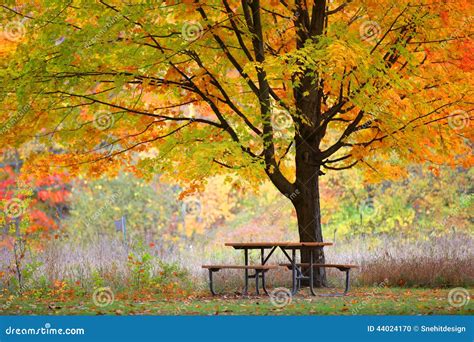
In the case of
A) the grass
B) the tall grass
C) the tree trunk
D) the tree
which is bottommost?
the grass

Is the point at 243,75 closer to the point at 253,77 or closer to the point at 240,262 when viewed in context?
the point at 253,77

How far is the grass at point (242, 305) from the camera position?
981cm

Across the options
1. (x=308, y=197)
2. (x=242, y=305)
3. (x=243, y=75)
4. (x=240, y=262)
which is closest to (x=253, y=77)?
(x=243, y=75)

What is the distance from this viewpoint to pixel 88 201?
26609 millimetres

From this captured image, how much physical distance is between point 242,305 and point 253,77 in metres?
5.08

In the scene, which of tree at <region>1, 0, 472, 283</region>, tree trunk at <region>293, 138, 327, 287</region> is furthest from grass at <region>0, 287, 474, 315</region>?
tree at <region>1, 0, 472, 283</region>

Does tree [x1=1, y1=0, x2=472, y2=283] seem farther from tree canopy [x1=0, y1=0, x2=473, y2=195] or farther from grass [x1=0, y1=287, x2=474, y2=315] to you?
grass [x1=0, y1=287, x2=474, y2=315]

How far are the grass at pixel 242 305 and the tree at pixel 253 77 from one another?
6.40 feet

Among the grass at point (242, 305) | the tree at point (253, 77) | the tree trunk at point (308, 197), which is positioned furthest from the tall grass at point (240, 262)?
the tree at point (253, 77)

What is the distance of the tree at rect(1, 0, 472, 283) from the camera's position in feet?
36.6

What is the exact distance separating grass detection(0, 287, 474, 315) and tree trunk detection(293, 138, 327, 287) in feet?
4.22

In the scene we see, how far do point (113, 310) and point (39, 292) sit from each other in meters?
2.83

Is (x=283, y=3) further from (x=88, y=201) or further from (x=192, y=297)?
(x=88, y=201)

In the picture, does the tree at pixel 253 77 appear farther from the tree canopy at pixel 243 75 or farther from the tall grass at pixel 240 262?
the tall grass at pixel 240 262
